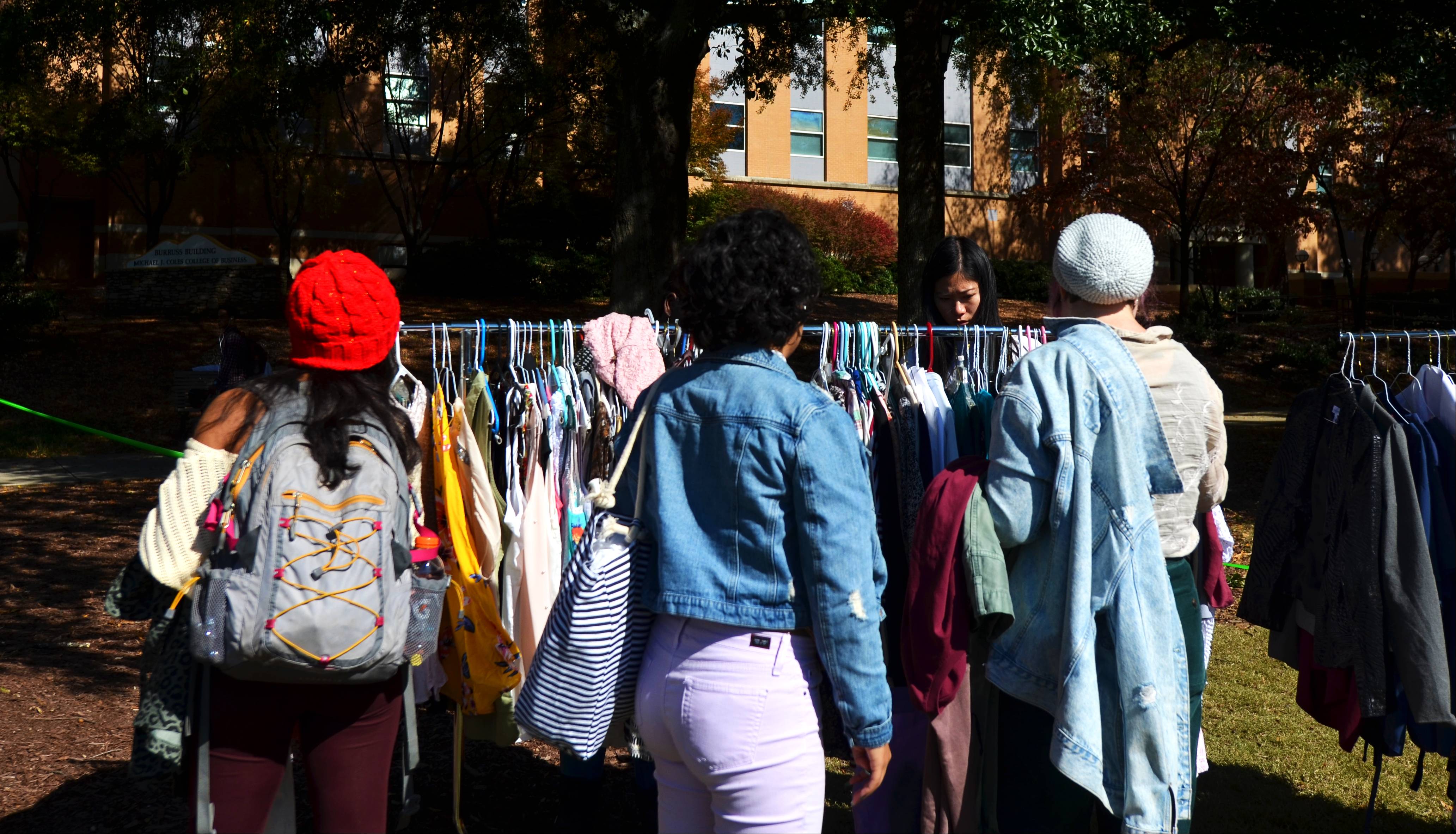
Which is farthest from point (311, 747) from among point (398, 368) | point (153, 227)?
point (153, 227)

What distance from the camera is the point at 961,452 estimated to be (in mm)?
3738

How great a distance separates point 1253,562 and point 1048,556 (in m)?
1.47

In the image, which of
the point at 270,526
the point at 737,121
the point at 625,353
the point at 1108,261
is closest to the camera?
the point at 270,526

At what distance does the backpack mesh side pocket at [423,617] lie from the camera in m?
2.55

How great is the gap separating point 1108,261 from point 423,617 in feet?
6.39

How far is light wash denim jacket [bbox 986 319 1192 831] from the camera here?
9.00ft

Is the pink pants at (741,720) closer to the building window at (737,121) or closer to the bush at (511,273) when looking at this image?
the bush at (511,273)

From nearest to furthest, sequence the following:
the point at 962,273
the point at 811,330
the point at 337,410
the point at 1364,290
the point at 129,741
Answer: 1. the point at 337,410
2. the point at 811,330
3. the point at 962,273
4. the point at 129,741
5. the point at 1364,290

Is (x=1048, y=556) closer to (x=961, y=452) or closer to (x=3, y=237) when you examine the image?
(x=961, y=452)

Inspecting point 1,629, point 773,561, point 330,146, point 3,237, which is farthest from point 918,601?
point 3,237

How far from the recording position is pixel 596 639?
2.41m

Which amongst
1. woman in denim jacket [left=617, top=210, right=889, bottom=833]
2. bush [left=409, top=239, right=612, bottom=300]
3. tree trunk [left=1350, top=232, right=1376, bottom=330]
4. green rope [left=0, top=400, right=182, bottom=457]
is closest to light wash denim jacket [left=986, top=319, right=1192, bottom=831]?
woman in denim jacket [left=617, top=210, right=889, bottom=833]

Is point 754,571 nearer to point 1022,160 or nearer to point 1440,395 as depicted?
point 1440,395

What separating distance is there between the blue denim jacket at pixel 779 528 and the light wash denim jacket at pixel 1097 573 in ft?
2.11
